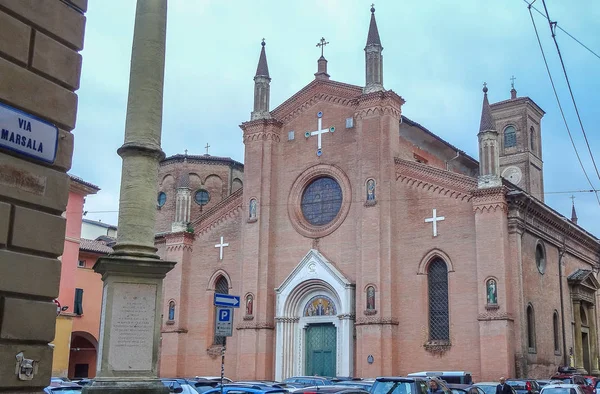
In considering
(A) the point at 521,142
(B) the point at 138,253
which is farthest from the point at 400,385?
(A) the point at 521,142

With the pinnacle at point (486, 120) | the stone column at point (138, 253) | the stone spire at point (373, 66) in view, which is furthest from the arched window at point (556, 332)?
the stone column at point (138, 253)

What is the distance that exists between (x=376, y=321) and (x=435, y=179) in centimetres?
641

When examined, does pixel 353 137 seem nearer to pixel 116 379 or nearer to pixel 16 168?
pixel 116 379

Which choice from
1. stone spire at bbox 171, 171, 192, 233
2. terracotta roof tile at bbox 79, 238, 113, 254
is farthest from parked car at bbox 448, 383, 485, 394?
terracotta roof tile at bbox 79, 238, 113, 254

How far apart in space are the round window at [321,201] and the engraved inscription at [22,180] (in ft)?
84.6

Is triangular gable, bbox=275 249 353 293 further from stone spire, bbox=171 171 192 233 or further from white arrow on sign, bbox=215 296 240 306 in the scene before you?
white arrow on sign, bbox=215 296 240 306

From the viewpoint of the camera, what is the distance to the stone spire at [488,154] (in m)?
28.1

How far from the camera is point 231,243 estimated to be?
34531 millimetres

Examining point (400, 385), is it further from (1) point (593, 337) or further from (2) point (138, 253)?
(1) point (593, 337)

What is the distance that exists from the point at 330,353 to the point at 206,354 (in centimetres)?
663

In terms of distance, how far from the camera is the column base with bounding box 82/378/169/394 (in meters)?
10.6

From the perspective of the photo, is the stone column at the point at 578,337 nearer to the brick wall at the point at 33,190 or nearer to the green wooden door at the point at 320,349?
the green wooden door at the point at 320,349

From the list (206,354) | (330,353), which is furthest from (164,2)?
(206,354)

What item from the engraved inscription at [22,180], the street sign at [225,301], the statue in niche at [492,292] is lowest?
the street sign at [225,301]
